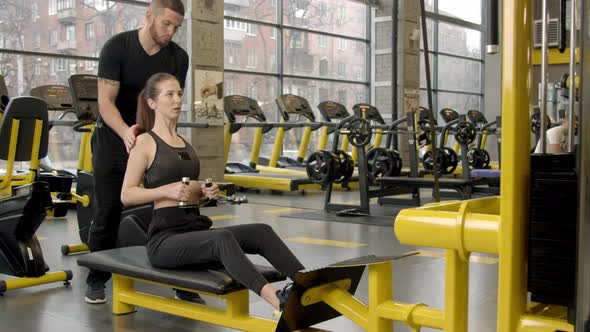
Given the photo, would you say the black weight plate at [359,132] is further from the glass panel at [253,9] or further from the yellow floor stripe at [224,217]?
the glass panel at [253,9]

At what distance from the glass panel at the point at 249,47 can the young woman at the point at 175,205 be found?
7.67 m

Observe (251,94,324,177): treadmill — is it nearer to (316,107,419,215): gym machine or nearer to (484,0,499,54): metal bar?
(316,107,419,215): gym machine

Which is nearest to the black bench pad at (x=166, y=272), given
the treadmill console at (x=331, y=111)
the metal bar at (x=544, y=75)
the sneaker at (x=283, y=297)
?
the sneaker at (x=283, y=297)

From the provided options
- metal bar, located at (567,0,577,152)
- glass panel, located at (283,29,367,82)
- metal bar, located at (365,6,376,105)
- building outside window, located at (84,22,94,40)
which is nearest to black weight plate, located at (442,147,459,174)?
glass panel, located at (283,29,367,82)

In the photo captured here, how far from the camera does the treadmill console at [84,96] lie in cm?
535

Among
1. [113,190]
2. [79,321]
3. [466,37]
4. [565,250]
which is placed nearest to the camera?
[565,250]

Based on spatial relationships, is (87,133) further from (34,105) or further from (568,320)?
(568,320)

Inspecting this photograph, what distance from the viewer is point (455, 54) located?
1532cm

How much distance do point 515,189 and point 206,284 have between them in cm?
131

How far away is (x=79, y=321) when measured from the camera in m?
3.01

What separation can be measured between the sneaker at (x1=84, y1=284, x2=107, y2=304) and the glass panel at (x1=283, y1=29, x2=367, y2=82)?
8387 mm

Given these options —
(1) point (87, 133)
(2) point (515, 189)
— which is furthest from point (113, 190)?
(1) point (87, 133)

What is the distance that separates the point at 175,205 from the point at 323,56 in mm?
9534

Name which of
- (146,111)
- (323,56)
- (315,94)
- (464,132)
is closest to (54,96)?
(146,111)
